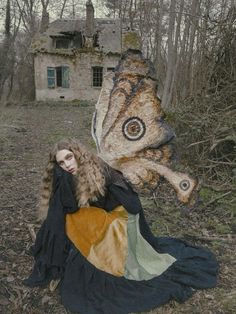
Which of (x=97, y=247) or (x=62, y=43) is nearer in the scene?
(x=97, y=247)

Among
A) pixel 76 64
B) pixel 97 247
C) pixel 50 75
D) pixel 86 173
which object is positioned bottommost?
pixel 97 247

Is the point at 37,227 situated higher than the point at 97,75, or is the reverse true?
the point at 97,75

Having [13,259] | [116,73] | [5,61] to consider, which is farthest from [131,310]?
[5,61]

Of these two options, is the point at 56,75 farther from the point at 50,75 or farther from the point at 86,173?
the point at 86,173

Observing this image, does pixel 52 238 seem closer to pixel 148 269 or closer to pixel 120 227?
pixel 120 227

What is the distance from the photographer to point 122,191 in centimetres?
325

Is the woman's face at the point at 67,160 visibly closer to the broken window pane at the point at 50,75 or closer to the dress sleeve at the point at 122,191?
the dress sleeve at the point at 122,191

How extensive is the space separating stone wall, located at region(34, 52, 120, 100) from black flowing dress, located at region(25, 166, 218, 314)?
19191 millimetres

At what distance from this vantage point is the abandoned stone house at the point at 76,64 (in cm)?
2198

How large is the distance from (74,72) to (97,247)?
19.8m

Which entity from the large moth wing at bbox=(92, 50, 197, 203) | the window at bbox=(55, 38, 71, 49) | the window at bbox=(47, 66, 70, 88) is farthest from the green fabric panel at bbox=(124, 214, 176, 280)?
the window at bbox=(55, 38, 71, 49)

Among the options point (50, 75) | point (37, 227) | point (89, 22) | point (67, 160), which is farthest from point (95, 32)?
point (67, 160)

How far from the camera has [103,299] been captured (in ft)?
10.6

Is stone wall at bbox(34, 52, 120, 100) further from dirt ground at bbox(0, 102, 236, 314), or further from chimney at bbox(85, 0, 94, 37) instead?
dirt ground at bbox(0, 102, 236, 314)
